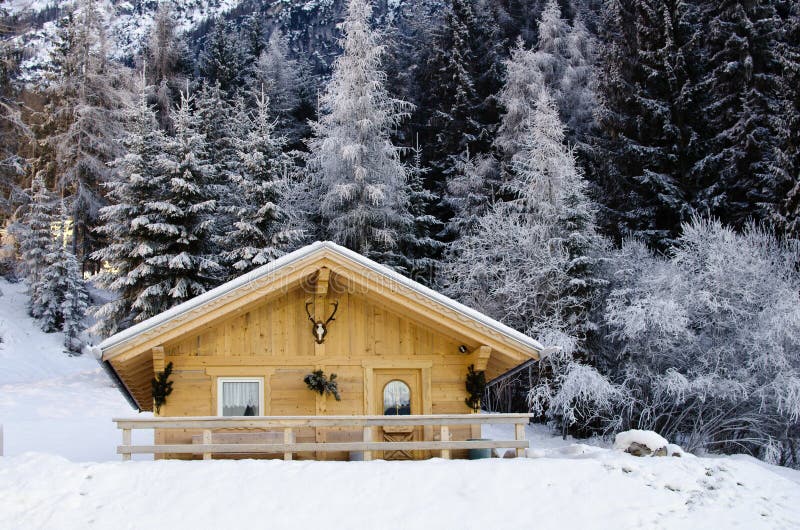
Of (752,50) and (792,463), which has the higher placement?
(752,50)

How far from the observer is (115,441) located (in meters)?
21.4

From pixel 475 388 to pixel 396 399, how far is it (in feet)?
5.27

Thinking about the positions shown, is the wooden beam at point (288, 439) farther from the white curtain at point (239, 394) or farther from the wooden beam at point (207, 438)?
the white curtain at point (239, 394)

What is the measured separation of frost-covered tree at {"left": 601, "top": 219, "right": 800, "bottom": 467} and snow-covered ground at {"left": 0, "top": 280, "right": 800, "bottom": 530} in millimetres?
9818

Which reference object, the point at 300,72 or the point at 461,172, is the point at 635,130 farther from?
the point at 300,72

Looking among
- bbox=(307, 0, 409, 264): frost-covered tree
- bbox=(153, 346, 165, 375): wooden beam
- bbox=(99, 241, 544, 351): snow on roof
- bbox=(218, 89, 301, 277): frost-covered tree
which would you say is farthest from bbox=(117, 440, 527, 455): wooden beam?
bbox=(307, 0, 409, 264): frost-covered tree

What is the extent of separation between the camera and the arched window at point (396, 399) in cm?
1419

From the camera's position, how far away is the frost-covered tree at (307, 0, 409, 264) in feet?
90.2

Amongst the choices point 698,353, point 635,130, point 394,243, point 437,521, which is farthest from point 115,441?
point 635,130

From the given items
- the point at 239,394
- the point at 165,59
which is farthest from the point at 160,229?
the point at 165,59

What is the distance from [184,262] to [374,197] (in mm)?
7340

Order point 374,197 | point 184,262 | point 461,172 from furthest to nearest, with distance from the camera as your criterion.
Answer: point 461,172 < point 374,197 < point 184,262

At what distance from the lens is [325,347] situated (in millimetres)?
14141

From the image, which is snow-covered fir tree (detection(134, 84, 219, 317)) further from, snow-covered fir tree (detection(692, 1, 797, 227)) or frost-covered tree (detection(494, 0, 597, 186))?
snow-covered fir tree (detection(692, 1, 797, 227))
